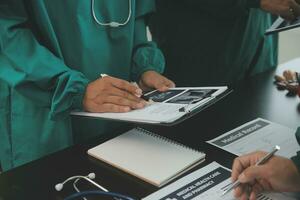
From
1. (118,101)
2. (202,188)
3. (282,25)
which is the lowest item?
(202,188)

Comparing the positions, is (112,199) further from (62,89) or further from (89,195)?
(62,89)

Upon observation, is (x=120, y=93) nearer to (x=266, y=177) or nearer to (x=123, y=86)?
(x=123, y=86)

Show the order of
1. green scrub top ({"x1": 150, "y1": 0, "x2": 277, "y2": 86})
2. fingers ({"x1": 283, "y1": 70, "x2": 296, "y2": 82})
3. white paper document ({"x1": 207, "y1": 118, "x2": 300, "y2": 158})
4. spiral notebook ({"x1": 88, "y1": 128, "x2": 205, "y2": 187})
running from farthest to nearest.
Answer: green scrub top ({"x1": 150, "y1": 0, "x2": 277, "y2": 86})
fingers ({"x1": 283, "y1": 70, "x2": 296, "y2": 82})
white paper document ({"x1": 207, "y1": 118, "x2": 300, "y2": 158})
spiral notebook ({"x1": 88, "y1": 128, "x2": 205, "y2": 187})

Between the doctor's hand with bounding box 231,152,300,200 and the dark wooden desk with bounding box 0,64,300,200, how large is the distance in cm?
14

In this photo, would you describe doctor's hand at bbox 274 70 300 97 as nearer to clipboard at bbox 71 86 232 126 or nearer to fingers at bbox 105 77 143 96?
clipboard at bbox 71 86 232 126

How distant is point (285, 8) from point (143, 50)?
501 mm

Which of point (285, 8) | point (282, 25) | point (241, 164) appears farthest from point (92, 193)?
point (285, 8)

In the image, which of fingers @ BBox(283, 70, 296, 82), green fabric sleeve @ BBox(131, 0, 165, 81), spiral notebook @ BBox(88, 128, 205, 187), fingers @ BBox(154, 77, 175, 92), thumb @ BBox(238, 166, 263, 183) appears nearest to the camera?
thumb @ BBox(238, 166, 263, 183)

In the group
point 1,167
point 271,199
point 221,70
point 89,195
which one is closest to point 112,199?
point 89,195

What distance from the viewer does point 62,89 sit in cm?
102

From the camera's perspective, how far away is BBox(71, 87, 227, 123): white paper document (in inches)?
36.0

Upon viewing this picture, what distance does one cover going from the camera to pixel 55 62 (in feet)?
3.40

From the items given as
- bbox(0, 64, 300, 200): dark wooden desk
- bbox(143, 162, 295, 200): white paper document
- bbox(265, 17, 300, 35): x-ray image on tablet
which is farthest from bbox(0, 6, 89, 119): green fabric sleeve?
bbox(265, 17, 300, 35): x-ray image on tablet

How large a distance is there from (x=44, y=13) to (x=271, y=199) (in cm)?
67
